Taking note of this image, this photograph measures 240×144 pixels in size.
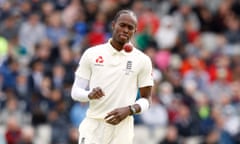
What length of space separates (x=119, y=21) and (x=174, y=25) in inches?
552

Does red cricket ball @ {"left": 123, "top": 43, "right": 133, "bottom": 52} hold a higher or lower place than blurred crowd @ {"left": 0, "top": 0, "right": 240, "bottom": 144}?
lower

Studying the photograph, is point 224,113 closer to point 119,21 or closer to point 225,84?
point 225,84

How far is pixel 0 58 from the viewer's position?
826 inches

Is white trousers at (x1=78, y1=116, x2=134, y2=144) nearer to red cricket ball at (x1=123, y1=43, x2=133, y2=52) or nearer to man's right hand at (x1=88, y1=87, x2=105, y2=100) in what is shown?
man's right hand at (x1=88, y1=87, x2=105, y2=100)

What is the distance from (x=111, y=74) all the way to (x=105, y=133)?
2.32 feet

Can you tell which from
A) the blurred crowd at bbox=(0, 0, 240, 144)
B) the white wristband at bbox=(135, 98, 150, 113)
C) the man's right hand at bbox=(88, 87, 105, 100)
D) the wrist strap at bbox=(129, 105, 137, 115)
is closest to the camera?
the man's right hand at bbox=(88, 87, 105, 100)

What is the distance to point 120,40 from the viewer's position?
427 inches

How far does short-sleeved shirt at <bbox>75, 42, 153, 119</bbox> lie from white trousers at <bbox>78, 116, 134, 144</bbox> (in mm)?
108

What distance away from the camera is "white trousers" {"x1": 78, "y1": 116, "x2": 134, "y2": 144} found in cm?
1094

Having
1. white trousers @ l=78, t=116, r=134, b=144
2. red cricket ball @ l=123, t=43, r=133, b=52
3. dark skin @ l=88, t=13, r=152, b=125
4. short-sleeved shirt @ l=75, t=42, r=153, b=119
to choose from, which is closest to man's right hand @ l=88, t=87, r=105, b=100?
dark skin @ l=88, t=13, r=152, b=125

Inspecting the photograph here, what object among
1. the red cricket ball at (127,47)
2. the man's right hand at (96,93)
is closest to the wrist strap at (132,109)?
the man's right hand at (96,93)

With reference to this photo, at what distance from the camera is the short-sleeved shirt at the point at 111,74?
10.9 meters

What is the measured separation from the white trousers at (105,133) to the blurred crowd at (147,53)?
25.7 feet

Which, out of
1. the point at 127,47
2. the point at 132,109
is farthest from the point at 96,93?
the point at 127,47
